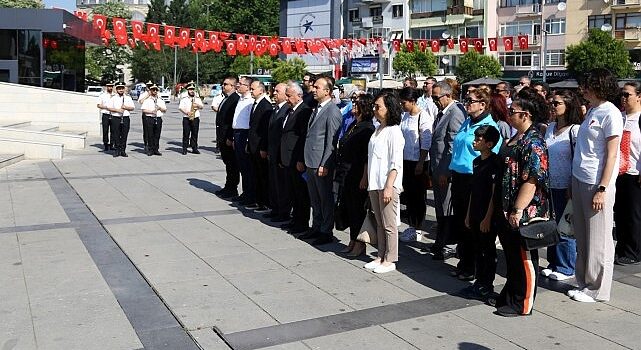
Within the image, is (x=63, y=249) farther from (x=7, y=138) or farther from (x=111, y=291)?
(x=7, y=138)

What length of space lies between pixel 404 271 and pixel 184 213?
3.92m

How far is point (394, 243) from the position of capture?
6.66 m

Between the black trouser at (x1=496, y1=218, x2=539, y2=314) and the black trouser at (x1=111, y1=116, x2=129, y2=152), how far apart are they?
41.9 feet

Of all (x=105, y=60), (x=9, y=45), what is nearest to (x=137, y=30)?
(x=9, y=45)

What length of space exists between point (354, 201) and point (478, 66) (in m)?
47.8

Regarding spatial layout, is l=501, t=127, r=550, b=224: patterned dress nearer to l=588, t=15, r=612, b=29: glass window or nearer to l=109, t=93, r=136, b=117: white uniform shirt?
l=109, t=93, r=136, b=117: white uniform shirt

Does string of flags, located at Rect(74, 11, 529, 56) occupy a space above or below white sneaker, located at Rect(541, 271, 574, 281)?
above

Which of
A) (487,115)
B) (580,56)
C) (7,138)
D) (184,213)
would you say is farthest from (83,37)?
(580,56)

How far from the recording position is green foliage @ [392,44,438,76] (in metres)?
56.7

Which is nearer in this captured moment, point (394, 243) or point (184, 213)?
point (394, 243)

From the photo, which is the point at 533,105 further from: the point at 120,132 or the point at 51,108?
the point at 51,108

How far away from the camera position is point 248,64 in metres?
74.6

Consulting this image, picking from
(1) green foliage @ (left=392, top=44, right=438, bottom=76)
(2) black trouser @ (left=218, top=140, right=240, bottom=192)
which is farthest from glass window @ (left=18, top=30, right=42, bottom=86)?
(1) green foliage @ (left=392, top=44, right=438, bottom=76)

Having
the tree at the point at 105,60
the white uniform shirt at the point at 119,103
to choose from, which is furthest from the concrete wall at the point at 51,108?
the tree at the point at 105,60
